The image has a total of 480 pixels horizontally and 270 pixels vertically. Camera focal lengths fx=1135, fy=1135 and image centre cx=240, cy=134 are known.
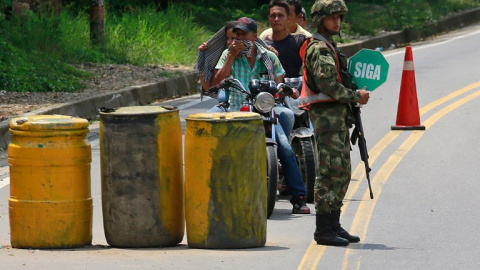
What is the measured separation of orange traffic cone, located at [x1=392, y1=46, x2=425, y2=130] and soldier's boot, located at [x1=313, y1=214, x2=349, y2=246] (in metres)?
6.30

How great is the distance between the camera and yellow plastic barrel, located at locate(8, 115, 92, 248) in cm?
762

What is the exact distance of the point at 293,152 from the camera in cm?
960

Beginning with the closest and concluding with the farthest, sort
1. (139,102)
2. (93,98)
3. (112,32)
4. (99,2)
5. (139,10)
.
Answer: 1. (93,98)
2. (139,102)
3. (99,2)
4. (112,32)
5. (139,10)

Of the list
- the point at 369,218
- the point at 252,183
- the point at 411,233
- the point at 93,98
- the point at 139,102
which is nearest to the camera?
the point at 252,183

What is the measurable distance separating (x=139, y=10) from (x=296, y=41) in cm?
1320

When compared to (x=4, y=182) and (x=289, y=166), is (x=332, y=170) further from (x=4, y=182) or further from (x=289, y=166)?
(x=4, y=182)

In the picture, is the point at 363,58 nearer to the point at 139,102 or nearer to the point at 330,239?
the point at 330,239

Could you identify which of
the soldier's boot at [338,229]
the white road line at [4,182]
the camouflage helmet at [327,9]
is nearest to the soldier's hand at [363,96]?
the camouflage helmet at [327,9]

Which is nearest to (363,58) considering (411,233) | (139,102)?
(411,233)

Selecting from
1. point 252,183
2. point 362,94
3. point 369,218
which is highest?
point 362,94

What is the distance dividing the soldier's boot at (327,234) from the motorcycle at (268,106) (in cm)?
105

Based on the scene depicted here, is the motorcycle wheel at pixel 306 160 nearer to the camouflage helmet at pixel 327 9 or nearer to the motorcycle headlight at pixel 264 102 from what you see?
the motorcycle headlight at pixel 264 102

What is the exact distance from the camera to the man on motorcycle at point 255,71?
926 centimetres

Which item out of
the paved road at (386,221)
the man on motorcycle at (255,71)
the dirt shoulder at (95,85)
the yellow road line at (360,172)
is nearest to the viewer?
the paved road at (386,221)
